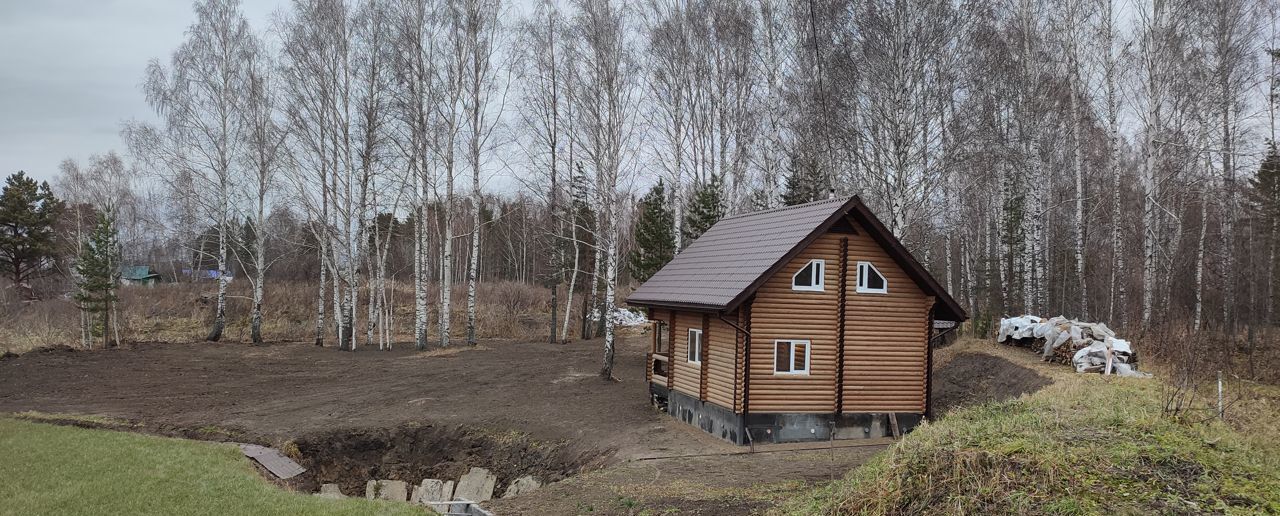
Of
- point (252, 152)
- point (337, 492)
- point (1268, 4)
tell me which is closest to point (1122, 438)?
point (337, 492)

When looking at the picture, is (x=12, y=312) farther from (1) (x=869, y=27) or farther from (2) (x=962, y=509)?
(2) (x=962, y=509)

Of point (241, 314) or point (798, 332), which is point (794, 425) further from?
point (241, 314)

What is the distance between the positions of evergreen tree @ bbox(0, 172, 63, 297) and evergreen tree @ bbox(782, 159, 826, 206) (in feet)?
126

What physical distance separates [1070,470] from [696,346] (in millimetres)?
9678

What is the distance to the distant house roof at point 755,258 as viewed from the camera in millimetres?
13414

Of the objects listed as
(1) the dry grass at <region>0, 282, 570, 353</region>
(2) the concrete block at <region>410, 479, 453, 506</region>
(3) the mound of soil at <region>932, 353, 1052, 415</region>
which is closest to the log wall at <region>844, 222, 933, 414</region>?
(3) the mound of soil at <region>932, 353, 1052, 415</region>

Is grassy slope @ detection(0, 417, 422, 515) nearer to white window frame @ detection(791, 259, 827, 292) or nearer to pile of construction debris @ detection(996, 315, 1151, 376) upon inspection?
white window frame @ detection(791, 259, 827, 292)

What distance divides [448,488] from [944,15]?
49.6 ft

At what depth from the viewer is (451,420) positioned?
15.9 meters

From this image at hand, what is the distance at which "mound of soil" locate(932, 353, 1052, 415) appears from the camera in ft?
49.2

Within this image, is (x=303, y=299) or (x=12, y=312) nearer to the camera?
(x=12, y=312)

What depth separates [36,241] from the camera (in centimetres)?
3797

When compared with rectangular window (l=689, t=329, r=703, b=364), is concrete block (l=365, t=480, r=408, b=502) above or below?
below

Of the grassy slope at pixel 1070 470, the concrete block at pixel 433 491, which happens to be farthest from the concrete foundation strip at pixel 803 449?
the grassy slope at pixel 1070 470
